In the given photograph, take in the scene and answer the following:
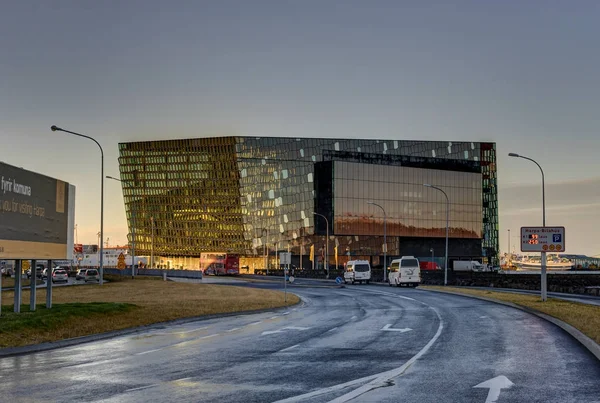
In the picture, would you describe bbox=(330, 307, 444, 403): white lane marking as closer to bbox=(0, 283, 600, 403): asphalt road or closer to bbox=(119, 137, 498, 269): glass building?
bbox=(0, 283, 600, 403): asphalt road

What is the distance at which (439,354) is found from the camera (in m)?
15.9

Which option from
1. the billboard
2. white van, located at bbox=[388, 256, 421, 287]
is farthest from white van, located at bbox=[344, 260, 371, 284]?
the billboard

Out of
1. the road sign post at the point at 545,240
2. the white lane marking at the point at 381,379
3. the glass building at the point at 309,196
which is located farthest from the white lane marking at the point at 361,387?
the glass building at the point at 309,196

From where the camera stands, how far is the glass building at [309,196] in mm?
136500

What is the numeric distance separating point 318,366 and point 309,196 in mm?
129925

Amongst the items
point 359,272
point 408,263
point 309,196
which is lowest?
point 359,272

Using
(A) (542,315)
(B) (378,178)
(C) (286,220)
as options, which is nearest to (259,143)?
(C) (286,220)

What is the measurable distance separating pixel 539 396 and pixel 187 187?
6186 inches

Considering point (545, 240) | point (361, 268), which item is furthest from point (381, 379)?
point (361, 268)

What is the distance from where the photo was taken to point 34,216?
73.9 ft

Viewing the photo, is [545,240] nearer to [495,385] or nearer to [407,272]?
[495,385]

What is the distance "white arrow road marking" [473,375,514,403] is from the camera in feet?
34.5

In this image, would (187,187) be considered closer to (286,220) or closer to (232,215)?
(232,215)

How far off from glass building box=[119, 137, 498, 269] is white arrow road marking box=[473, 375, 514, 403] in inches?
4764
